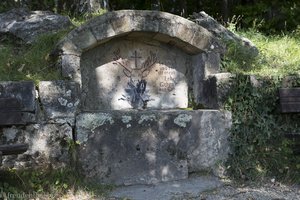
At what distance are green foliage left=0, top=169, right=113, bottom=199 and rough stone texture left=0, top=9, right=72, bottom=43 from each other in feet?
6.78

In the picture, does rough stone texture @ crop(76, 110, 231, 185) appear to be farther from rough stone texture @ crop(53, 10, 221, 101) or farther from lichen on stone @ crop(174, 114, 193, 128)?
rough stone texture @ crop(53, 10, 221, 101)

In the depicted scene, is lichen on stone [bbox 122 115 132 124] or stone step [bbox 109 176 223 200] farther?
lichen on stone [bbox 122 115 132 124]

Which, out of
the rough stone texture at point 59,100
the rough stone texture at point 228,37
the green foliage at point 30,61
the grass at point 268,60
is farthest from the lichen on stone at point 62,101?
the rough stone texture at point 228,37

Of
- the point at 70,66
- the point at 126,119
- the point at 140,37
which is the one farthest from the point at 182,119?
the point at 70,66

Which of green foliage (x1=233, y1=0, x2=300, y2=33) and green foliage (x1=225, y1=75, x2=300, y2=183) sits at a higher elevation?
green foliage (x1=233, y1=0, x2=300, y2=33)

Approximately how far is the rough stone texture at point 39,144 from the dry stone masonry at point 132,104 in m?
0.01

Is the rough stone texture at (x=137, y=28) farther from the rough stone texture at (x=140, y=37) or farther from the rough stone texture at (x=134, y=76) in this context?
the rough stone texture at (x=134, y=76)

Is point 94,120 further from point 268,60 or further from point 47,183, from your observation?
point 268,60

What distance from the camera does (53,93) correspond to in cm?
478

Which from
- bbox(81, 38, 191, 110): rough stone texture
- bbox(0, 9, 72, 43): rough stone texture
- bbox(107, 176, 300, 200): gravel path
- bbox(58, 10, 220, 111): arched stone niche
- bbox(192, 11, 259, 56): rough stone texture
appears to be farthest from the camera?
bbox(192, 11, 259, 56): rough stone texture

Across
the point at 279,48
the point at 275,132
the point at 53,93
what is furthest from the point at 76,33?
the point at 279,48

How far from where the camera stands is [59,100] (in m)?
4.78

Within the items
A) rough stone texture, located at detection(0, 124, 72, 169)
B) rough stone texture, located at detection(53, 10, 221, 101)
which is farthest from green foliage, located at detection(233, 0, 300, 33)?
rough stone texture, located at detection(0, 124, 72, 169)

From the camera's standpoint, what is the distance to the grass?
557 centimetres
